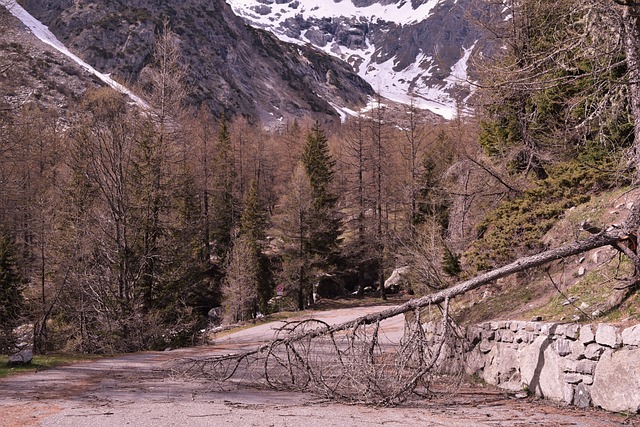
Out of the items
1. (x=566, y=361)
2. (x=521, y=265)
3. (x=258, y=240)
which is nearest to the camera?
(x=566, y=361)

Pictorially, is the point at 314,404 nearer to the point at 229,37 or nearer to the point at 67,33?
the point at 67,33

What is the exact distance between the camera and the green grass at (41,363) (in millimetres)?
9986

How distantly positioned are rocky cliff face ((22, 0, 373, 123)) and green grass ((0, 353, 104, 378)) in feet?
256

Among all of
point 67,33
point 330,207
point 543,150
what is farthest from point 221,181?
point 67,33

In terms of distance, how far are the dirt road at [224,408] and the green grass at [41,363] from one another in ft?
2.87

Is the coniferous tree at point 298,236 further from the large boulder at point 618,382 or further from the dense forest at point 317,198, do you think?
the large boulder at point 618,382

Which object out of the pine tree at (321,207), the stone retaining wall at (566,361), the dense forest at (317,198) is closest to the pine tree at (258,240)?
the dense forest at (317,198)

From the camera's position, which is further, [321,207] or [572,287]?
[321,207]

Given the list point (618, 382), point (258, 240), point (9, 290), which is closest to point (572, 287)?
point (618, 382)

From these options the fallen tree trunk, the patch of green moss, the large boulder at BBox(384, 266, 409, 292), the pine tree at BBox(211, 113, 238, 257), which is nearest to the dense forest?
the patch of green moss

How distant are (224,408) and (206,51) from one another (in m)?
119

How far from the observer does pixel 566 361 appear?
6.82 metres

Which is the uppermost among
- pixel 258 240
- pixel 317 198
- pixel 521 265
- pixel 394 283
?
pixel 317 198

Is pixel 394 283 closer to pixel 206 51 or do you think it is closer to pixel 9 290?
pixel 9 290
